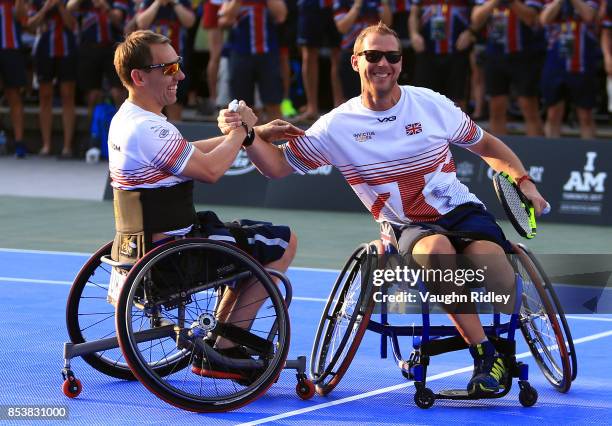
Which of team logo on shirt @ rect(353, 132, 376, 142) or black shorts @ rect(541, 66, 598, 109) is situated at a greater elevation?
team logo on shirt @ rect(353, 132, 376, 142)

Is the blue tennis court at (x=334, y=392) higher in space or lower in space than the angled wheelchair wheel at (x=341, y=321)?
lower

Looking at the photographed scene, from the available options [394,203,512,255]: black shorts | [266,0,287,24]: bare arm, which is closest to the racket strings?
[394,203,512,255]: black shorts

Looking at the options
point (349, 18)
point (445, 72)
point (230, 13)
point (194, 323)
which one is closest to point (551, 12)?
point (445, 72)

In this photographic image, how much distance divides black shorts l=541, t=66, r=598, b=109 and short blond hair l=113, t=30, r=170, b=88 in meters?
7.50

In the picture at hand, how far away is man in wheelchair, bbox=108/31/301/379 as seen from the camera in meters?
5.88

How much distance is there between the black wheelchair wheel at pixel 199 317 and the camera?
18.6 feet

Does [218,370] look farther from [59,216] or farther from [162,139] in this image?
[59,216]

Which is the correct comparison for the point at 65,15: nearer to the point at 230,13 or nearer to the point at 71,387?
the point at 230,13

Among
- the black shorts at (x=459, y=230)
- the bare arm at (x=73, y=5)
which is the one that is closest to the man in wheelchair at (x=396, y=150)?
the black shorts at (x=459, y=230)

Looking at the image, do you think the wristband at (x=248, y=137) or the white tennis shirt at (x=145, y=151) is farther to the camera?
the wristband at (x=248, y=137)

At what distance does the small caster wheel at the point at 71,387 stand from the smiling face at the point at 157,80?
48.5 inches

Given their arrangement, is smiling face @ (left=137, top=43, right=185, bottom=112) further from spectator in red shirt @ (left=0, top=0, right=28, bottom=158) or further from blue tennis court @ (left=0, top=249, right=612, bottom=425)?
spectator in red shirt @ (left=0, top=0, right=28, bottom=158)

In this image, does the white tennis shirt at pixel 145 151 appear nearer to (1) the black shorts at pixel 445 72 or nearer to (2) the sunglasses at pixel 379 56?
(2) the sunglasses at pixel 379 56

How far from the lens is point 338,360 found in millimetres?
6277
